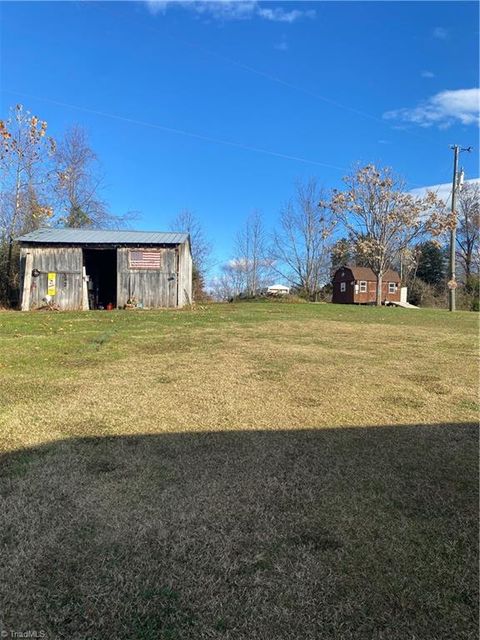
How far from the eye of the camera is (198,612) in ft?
5.97

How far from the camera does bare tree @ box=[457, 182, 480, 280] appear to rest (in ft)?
160

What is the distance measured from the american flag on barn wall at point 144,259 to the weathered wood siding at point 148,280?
0.12 meters

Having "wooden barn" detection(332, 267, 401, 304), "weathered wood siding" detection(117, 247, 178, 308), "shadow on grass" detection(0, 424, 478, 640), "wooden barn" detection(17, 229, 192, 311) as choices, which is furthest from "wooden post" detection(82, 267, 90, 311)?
"wooden barn" detection(332, 267, 401, 304)

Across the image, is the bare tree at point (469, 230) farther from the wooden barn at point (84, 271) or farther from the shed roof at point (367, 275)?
the wooden barn at point (84, 271)

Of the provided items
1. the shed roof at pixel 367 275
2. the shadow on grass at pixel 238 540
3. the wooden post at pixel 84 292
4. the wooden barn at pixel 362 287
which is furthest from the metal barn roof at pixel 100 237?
the shed roof at pixel 367 275

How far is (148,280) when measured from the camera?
18.6 m

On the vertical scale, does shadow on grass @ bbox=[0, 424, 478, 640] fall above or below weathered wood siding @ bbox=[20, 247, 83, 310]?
below

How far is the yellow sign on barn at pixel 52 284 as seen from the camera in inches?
719

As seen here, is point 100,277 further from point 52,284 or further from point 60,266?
point 52,284

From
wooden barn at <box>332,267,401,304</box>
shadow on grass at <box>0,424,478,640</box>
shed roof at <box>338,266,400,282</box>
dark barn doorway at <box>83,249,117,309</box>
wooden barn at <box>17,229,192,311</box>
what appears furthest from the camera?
shed roof at <box>338,266,400,282</box>

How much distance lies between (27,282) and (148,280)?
15.8ft

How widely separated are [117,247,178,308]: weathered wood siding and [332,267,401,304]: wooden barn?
30665 mm

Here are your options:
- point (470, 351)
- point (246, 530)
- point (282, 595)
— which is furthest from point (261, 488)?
point (470, 351)

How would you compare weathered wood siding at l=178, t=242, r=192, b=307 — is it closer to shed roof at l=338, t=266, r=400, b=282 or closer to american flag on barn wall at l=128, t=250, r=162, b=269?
american flag on barn wall at l=128, t=250, r=162, b=269
